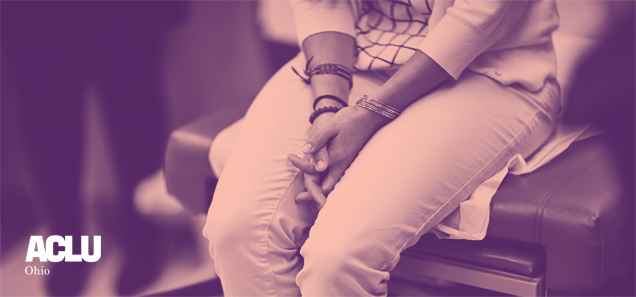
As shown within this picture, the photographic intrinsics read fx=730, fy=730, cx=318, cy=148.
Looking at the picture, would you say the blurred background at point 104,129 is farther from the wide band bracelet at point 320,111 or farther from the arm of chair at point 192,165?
the wide band bracelet at point 320,111

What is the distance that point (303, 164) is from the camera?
1.01m

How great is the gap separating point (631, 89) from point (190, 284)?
37.7 inches

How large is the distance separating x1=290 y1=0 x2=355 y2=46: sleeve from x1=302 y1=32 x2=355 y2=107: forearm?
11 mm

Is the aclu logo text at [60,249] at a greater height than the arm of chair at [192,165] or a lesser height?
lesser

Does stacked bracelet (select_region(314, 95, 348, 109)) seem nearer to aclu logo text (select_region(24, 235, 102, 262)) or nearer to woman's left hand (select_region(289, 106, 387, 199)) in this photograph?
woman's left hand (select_region(289, 106, 387, 199))

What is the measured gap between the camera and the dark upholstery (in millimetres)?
984

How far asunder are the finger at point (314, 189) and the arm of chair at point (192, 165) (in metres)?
0.40

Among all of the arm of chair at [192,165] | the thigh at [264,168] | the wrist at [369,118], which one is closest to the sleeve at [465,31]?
the wrist at [369,118]

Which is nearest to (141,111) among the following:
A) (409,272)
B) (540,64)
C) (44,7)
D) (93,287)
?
(44,7)

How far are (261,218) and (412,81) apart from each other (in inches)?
11.2

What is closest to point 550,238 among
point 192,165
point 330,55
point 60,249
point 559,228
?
point 559,228

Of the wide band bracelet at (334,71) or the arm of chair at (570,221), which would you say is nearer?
the arm of chair at (570,221)

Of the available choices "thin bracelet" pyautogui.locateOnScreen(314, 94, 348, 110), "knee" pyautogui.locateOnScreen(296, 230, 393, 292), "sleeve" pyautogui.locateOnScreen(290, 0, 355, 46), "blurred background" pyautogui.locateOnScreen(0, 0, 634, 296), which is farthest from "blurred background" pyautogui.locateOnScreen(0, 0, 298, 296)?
"knee" pyautogui.locateOnScreen(296, 230, 393, 292)

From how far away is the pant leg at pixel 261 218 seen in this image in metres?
0.98
